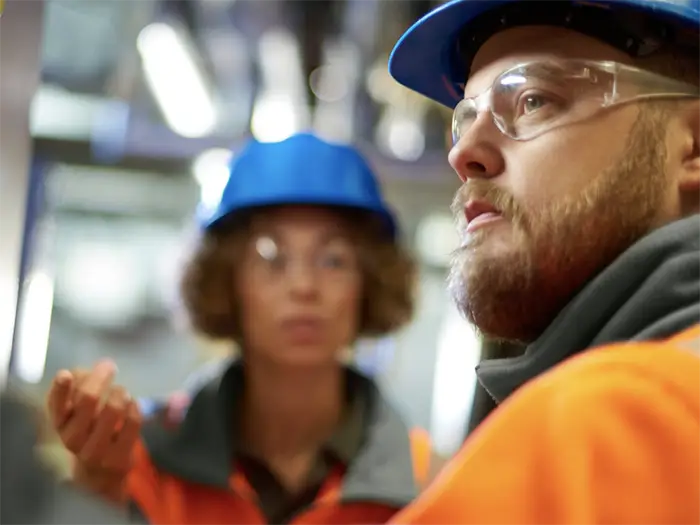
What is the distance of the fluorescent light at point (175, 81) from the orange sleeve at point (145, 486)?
122cm

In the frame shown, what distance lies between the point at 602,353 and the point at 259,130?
2.66 meters

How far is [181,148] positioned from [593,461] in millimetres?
2027

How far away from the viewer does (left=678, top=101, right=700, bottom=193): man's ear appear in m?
0.89

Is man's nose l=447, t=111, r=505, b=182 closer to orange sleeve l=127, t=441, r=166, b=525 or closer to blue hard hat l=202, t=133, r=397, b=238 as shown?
blue hard hat l=202, t=133, r=397, b=238

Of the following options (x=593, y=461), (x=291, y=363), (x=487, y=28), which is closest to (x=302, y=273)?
(x=291, y=363)

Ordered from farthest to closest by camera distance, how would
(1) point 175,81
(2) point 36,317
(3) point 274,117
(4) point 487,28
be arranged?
1. (3) point 274,117
2. (1) point 175,81
3. (2) point 36,317
4. (4) point 487,28

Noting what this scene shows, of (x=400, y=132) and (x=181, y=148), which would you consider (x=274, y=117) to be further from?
(x=181, y=148)

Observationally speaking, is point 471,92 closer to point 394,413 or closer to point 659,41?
point 659,41

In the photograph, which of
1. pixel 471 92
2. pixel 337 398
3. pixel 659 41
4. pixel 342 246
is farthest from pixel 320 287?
pixel 659 41

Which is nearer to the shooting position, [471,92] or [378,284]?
[471,92]

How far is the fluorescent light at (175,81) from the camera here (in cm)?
246

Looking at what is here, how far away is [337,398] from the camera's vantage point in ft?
5.10

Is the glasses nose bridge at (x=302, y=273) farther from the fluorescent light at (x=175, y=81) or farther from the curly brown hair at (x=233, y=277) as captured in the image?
the fluorescent light at (x=175, y=81)

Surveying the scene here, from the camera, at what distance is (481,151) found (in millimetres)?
915
